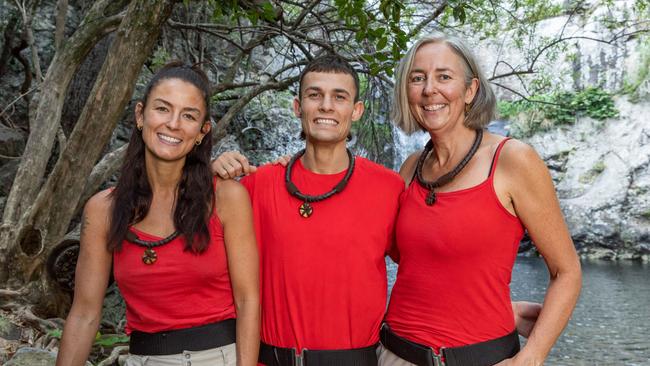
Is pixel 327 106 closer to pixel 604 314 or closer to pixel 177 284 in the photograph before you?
pixel 177 284

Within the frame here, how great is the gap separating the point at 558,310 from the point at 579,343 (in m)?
8.01

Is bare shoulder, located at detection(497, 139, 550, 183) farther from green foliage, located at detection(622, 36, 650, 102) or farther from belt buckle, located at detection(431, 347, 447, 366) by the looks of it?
green foliage, located at detection(622, 36, 650, 102)

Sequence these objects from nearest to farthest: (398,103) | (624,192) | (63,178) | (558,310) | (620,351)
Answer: (558,310) → (398,103) → (63,178) → (620,351) → (624,192)

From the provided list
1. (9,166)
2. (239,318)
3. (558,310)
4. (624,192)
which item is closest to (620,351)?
(558,310)

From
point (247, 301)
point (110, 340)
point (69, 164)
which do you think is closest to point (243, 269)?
point (247, 301)

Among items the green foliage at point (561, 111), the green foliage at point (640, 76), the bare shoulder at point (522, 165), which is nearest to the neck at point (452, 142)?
the bare shoulder at point (522, 165)

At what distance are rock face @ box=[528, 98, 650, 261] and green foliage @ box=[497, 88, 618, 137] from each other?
0.27 meters

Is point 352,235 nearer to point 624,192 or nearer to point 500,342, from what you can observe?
point 500,342

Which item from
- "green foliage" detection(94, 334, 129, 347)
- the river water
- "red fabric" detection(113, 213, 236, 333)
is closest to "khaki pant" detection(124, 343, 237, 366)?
"red fabric" detection(113, 213, 236, 333)

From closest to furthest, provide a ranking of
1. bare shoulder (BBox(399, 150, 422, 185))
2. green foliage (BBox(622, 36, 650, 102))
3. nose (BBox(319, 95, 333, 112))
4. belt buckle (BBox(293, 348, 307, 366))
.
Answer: belt buckle (BBox(293, 348, 307, 366)) < nose (BBox(319, 95, 333, 112)) < bare shoulder (BBox(399, 150, 422, 185)) < green foliage (BBox(622, 36, 650, 102))

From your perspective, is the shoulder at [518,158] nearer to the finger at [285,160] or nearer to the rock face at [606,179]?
the finger at [285,160]

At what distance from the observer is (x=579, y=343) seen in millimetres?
9273

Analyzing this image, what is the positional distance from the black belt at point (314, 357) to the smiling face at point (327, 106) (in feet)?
2.94

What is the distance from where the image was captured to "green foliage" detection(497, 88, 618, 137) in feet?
64.6
